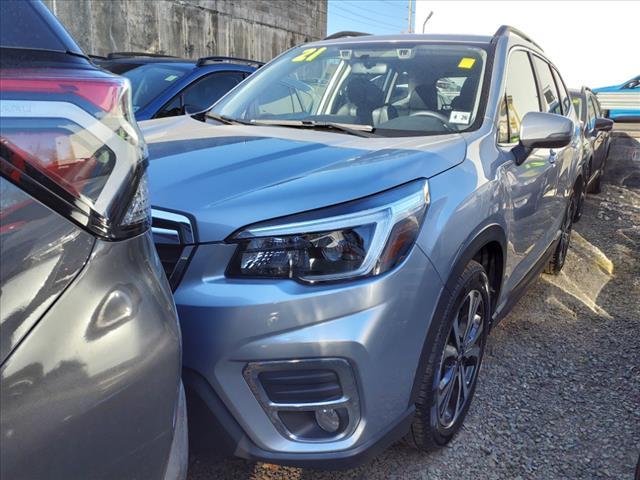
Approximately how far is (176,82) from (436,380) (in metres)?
3.97

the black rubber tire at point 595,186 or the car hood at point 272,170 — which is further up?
the car hood at point 272,170

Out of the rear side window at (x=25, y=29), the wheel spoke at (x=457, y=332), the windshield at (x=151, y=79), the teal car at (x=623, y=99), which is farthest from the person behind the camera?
the teal car at (x=623, y=99)

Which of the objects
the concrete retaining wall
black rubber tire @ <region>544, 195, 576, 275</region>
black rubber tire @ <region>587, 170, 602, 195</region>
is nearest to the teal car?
black rubber tire @ <region>587, 170, 602, 195</region>

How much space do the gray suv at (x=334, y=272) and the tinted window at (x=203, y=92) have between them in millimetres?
2377

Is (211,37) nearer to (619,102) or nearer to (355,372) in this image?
(619,102)

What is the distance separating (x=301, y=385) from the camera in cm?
178

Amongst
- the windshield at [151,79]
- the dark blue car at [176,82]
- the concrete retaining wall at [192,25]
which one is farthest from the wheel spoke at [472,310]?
the concrete retaining wall at [192,25]

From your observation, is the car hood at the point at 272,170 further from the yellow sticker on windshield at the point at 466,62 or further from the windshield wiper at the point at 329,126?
A: the yellow sticker on windshield at the point at 466,62

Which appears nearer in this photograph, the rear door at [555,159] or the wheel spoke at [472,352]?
the wheel spoke at [472,352]

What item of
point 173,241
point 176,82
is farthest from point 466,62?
point 176,82

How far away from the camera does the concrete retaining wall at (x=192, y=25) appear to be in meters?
13.6

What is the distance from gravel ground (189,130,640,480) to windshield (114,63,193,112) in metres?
3.53

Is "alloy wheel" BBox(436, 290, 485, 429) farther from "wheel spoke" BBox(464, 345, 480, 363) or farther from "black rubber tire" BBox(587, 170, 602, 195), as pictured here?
"black rubber tire" BBox(587, 170, 602, 195)

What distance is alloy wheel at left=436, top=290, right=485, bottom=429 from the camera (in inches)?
92.4
